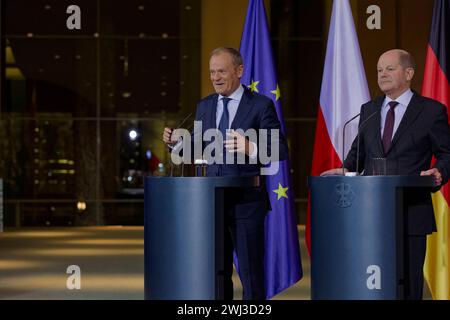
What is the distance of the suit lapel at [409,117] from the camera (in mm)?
5129

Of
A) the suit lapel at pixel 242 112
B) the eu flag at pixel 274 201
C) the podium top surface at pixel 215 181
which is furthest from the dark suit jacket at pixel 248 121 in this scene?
the eu flag at pixel 274 201

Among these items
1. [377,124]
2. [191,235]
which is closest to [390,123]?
[377,124]

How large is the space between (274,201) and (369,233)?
2885 mm

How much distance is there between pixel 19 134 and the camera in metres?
18.5

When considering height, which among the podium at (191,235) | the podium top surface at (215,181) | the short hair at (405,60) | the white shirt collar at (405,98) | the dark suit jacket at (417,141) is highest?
the short hair at (405,60)

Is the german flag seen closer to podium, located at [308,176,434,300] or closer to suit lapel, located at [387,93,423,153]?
suit lapel, located at [387,93,423,153]

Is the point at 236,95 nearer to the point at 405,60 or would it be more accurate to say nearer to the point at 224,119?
the point at 224,119

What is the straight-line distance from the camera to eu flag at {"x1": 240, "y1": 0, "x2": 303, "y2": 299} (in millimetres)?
7484

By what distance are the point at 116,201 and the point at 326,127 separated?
11382 mm

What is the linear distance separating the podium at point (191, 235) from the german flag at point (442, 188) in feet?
8.52

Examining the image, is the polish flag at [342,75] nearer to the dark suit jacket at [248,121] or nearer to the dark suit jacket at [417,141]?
the dark suit jacket at [417,141]

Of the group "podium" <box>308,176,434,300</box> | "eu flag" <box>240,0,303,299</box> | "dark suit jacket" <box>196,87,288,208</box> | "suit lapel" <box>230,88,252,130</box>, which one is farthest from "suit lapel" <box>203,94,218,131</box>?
"eu flag" <box>240,0,303,299</box>

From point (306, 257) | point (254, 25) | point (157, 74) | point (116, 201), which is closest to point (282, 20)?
point (157, 74)

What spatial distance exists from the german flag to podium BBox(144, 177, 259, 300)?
2.60m
